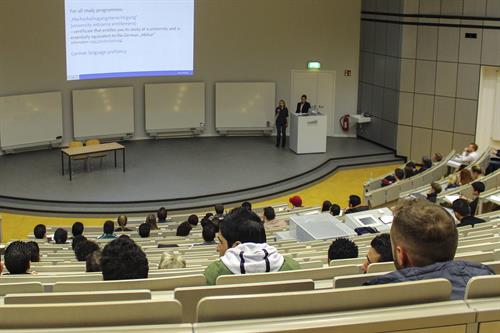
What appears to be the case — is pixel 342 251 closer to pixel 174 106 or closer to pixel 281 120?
pixel 281 120

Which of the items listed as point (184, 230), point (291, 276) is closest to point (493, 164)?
point (184, 230)

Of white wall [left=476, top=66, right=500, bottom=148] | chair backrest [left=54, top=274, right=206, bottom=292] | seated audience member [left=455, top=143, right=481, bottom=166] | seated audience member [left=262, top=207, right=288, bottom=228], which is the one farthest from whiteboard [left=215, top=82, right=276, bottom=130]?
chair backrest [left=54, top=274, right=206, bottom=292]

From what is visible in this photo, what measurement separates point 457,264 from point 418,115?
48.1ft

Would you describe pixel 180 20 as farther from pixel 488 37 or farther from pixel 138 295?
pixel 138 295

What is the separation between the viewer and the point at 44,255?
25.6 ft

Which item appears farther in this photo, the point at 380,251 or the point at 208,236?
the point at 208,236

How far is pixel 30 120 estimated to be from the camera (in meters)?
16.0

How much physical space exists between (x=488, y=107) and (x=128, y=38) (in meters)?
8.39

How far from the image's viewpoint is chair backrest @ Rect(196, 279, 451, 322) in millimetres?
1877

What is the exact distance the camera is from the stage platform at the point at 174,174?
1297cm

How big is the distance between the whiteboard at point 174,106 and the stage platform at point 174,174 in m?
0.42

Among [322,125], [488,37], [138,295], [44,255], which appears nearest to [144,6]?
[322,125]

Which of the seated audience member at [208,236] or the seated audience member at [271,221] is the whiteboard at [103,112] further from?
the seated audience member at [208,236]

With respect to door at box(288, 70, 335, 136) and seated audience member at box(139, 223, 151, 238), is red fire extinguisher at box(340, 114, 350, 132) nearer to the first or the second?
door at box(288, 70, 335, 136)
